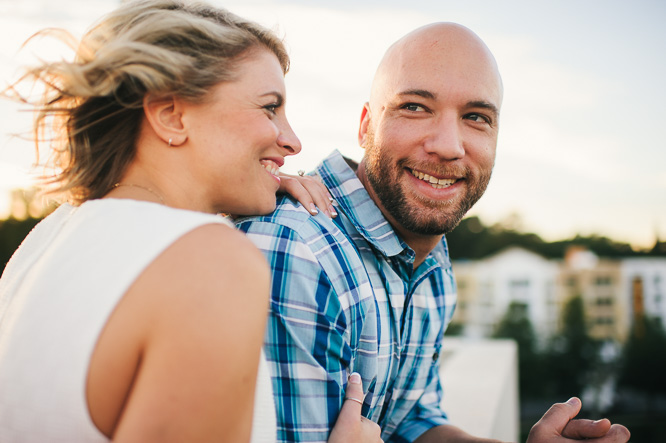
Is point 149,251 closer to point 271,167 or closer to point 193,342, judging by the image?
point 193,342

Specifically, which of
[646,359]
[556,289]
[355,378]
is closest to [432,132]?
[355,378]

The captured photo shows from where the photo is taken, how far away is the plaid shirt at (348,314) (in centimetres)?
160

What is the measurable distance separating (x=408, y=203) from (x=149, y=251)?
133 cm

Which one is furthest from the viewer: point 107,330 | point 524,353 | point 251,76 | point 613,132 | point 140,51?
point 613,132

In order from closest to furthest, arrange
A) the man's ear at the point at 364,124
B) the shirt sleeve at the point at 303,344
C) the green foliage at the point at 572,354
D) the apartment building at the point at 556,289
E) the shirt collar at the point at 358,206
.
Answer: the shirt sleeve at the point at 303,344, the shirt collar at the point at 358,206, the man's ear at the point at 364,124, the green foliage at the point at 572,354, the apartment building at the point at 556,289

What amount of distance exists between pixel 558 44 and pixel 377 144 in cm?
2813

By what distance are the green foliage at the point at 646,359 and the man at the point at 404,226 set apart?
62.8 metres

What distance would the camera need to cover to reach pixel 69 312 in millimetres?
1023

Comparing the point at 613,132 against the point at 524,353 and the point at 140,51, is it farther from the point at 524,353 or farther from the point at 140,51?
the point at 140,51

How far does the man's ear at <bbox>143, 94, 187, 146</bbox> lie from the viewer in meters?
1.37

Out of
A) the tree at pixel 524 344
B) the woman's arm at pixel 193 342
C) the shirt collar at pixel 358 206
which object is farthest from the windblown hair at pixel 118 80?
the tree at pixel 524 344

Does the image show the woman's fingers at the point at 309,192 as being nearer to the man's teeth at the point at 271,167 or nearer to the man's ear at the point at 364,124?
the man's teeth at the point at 271,167

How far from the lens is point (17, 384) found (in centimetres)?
105

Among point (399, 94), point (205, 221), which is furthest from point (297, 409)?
point (399, 94)
